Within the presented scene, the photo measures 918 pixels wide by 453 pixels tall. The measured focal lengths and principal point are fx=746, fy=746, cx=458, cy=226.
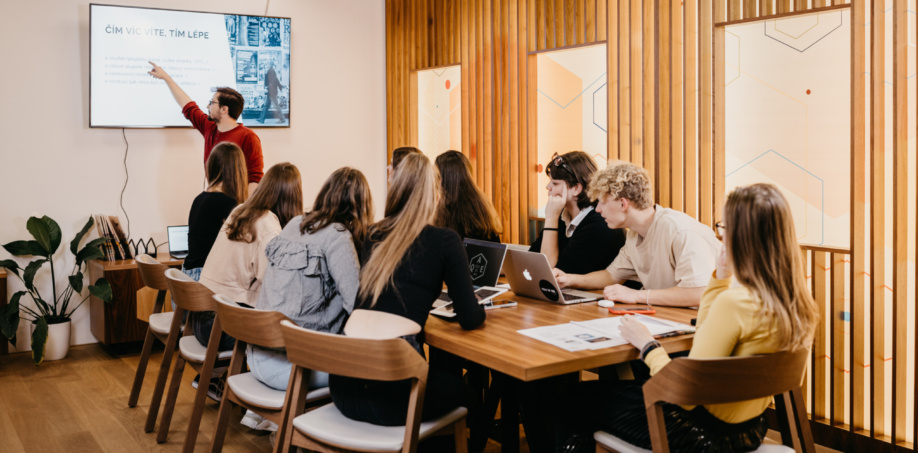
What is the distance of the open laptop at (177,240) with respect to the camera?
5.59 m

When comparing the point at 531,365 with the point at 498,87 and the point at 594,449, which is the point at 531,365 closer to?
the point at 594,449

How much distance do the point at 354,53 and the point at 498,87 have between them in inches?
68.9

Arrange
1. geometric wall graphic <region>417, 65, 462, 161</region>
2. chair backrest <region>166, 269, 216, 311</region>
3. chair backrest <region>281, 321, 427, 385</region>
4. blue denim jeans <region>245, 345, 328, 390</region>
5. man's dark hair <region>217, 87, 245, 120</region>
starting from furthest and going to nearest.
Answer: geometric wall graphic <region>417, 65, 462, 161</region> < man's dark hair <region>217, 87, 245, 120</region> < chair backrest <region>166, 269, 216, 311</region> < blue denim jeans <region>245, 345, 328, 390</region> < chair backrest <region>281, 321, 427, 385</region>

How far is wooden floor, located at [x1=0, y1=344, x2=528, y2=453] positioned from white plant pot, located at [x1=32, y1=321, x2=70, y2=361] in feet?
0.31

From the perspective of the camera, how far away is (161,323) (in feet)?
12.8

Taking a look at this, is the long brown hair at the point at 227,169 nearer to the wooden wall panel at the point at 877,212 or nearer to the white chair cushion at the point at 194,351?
the white chair cushion at the point at 194,351

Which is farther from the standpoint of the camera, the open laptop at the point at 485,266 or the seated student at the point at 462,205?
the seated student at the point at 462,205

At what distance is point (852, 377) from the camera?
3.40 meters

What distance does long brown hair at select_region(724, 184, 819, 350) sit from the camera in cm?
197

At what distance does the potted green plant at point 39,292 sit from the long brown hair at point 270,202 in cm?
203

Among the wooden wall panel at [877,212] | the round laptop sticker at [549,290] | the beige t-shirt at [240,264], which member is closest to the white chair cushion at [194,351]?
the beige t-shirt at [240,264]

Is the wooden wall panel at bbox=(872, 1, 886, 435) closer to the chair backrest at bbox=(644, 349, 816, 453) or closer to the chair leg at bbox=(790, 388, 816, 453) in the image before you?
the chair leg at bbox=(790, 388, 816, 453)

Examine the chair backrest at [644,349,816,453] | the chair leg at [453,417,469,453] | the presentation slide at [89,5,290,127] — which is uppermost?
the presentation slide at [89,5,290,127]

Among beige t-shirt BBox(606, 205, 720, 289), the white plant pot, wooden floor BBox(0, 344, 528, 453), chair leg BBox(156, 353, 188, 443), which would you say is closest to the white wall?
the white plant pot
